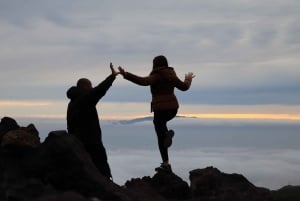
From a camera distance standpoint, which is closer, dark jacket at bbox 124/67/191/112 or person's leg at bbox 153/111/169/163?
dark jacket at bbox 124/67/191/112

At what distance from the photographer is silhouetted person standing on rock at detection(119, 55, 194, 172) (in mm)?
17438

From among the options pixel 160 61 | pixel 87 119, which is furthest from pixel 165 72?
pixel 87 119

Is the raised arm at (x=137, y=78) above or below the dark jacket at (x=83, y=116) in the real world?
above

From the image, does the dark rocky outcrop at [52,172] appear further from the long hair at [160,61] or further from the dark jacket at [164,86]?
the long hair at [160,61]

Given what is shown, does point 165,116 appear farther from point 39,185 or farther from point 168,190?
point 39,185

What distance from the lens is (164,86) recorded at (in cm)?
1755

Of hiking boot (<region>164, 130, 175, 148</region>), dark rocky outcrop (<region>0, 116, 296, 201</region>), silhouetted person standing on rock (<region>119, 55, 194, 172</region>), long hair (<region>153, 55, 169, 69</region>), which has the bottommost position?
dark rocky outcrop (<region>0, 116, 296, 201</region>)

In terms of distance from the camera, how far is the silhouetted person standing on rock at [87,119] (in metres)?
16.0

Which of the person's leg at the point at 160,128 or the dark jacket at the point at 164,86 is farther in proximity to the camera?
the person's leg at the point at 160,128

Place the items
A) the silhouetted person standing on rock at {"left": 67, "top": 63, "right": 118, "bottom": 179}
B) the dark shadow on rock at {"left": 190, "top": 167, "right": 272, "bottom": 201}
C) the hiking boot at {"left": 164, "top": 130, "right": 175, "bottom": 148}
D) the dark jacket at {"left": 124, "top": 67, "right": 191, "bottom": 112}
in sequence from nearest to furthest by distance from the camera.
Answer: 1. the silhouetted person standing on rock at {"left": 67, "top": 63, "right": 118, "bottom": 179}
2. the dark jacket at {"left": 124, "top": 67, "right": 191, "bottom": 112}
3. the hiking boot at {"left": 164, "top": 130, "right": 175, "bottom": 148}
4. the dark shadow on rock at {"left": 190, "top": 167, "right": 272, "bottom": 201}

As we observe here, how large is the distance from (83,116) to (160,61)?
2.88 metres

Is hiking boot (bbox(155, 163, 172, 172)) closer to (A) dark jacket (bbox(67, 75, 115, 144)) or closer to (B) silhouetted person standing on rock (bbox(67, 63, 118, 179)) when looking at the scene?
(B) silhouetted person standing on rock (bbox(67, 63, 118, 179))

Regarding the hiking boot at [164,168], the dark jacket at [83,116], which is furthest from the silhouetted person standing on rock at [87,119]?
the hiking boot at [164,168]

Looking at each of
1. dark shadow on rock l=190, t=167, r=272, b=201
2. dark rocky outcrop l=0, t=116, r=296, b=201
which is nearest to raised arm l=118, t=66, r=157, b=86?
dark rocky outcrop l=0, t=116, r=296, b=201
